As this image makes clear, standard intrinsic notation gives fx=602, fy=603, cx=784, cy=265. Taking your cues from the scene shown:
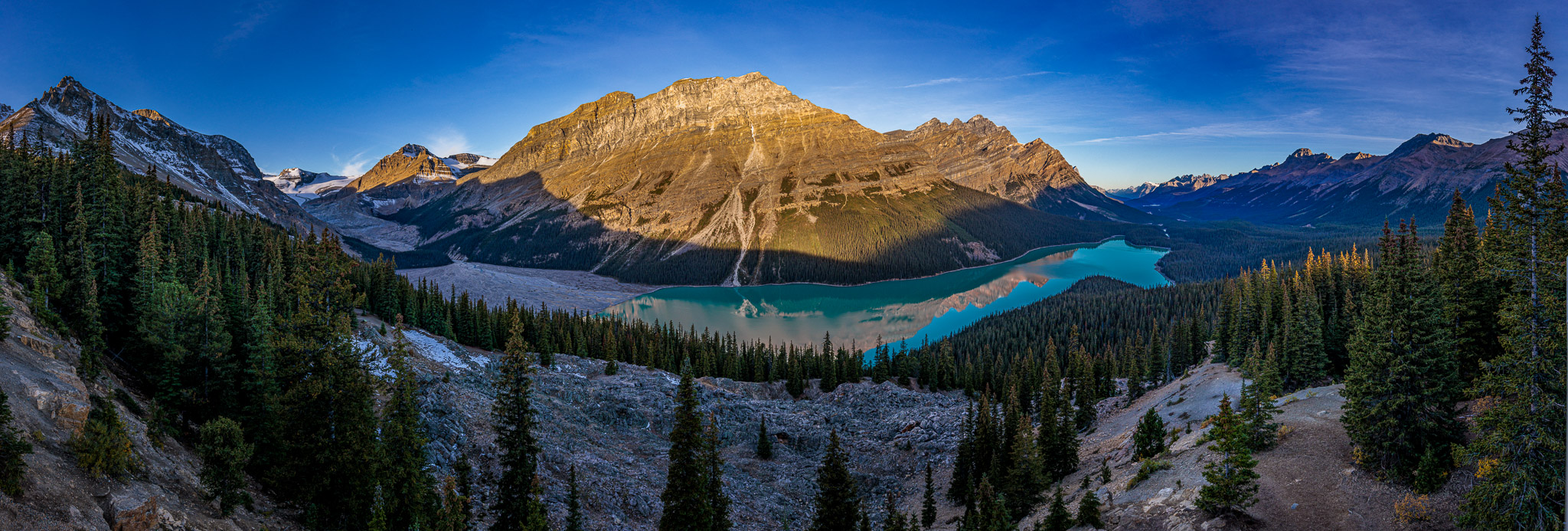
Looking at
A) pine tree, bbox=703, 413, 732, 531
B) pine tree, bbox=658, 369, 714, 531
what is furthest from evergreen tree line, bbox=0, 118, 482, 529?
pine tree, bbox=703, 413, 732, 531

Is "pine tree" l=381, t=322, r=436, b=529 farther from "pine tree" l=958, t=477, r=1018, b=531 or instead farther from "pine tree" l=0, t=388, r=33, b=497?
"pine tree" l=958, t=477, r=1018, b=531

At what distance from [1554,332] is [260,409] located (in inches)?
1735

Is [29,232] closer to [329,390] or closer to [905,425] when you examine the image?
[329,390]

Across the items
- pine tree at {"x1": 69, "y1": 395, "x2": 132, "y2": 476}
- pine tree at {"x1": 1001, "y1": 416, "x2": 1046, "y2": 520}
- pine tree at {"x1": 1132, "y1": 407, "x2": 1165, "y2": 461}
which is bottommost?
pine tree at {"x1": 1001, "y1": 416, "x2": 1046, "y2": 520}

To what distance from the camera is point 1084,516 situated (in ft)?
85.8

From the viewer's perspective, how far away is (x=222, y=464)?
17.2m

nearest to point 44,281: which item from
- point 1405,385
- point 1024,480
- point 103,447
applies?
point 103,447

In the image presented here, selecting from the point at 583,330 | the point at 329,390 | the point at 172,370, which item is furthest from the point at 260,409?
the point at 583,330

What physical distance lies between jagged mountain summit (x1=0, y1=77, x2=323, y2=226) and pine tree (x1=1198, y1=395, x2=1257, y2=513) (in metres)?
159

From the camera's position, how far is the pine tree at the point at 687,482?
22.8 metres

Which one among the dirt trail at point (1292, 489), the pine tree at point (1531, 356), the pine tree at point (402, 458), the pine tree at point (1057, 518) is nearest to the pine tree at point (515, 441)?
the pine tree at point (402, 458)

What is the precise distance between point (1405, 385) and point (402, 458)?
3560 cm

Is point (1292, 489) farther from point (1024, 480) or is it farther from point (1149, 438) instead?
point (1024, 480)

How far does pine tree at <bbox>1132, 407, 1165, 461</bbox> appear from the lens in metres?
33.2
